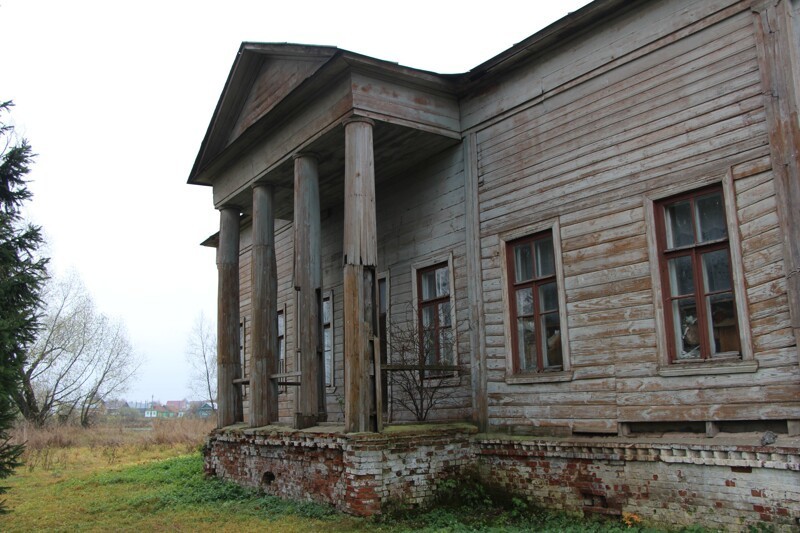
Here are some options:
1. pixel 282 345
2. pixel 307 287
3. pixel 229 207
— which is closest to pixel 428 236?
pixel 307 287

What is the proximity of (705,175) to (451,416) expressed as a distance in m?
5.34

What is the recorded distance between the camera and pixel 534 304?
940 centimetres

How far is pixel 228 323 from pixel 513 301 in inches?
266

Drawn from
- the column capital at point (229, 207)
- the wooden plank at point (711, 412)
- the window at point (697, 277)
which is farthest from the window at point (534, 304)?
the column capital at point (229, 207)

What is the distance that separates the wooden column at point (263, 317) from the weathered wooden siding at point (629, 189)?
442 centimetres

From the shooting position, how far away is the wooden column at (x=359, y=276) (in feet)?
29.7

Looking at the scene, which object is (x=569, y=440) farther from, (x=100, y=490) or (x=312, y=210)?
(x=100, y=490)

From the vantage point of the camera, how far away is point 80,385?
39.4 meters

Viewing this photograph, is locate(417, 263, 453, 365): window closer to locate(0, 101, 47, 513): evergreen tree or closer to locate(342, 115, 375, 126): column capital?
locate(342, 115, 375, 126): column capital

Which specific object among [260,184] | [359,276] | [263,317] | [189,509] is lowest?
[189,509]

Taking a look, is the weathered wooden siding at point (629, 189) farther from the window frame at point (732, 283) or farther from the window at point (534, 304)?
the window at point (534, 304)

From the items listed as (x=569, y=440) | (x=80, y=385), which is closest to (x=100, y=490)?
(x=569, y=440)

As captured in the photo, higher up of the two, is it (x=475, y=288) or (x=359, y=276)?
(x=359, y=276)

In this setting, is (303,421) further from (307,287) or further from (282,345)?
(282,345)
